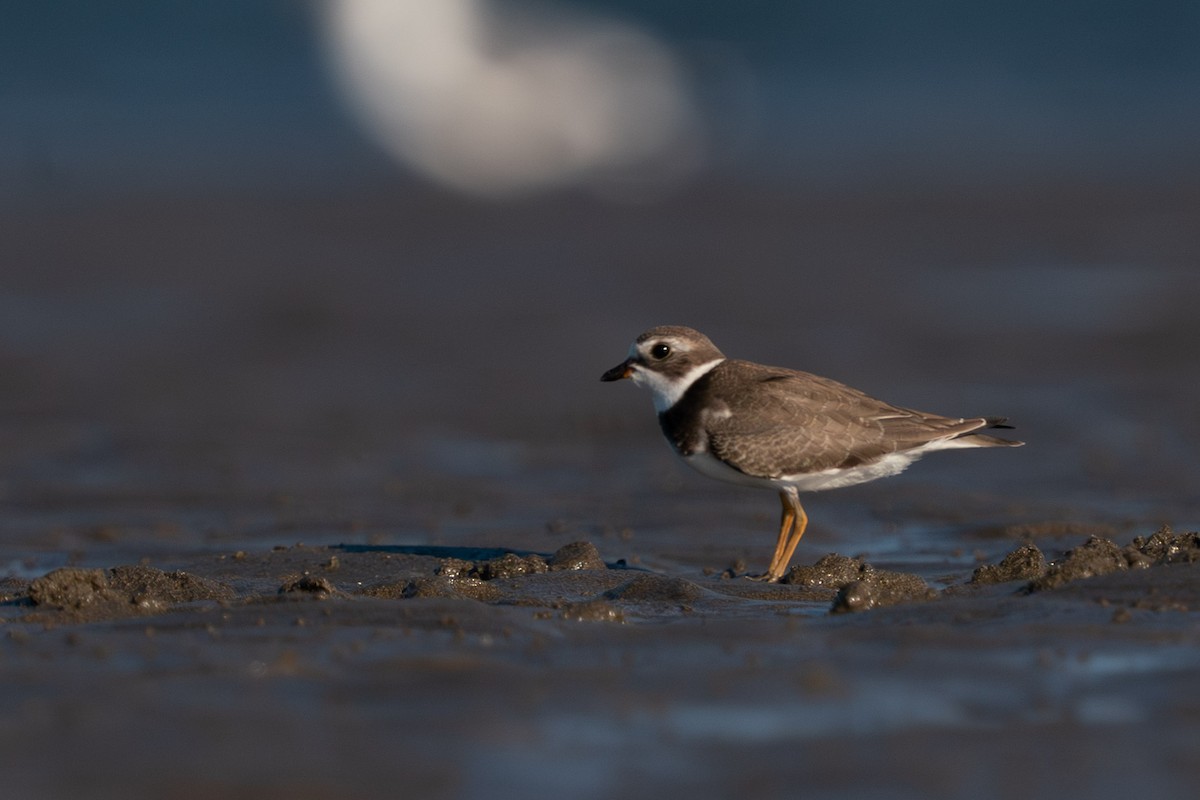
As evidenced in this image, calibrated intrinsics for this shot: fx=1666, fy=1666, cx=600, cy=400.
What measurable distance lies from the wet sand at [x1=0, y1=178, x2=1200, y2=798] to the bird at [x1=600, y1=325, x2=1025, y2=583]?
59 centimetres

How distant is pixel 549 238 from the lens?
24.0 metres

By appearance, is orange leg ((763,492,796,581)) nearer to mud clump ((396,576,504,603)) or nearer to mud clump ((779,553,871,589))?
mud clump ((779,553,871,589))

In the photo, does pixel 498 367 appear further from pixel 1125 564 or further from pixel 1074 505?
pixel 1125 564

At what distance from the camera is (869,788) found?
4.43m

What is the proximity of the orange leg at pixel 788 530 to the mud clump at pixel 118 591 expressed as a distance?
2865 millimetres

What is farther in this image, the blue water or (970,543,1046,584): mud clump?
the blue water

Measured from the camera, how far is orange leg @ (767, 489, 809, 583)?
8719 millimetres

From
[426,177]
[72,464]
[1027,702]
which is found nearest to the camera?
[1027,702]

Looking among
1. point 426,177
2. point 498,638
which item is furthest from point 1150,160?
point 498,638

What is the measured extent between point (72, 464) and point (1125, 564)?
316 inches

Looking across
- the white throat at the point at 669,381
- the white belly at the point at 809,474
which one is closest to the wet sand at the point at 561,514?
the white belly at the point at 809,474

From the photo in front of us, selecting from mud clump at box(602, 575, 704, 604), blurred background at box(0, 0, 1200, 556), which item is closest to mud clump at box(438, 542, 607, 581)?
mud clump at box(602, 575, 704, 604)

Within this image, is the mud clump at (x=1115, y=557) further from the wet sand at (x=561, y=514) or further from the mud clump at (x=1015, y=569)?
the mud clump at (x=1015, y=569)

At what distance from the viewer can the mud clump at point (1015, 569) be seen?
7465 millimetres
